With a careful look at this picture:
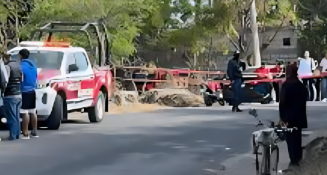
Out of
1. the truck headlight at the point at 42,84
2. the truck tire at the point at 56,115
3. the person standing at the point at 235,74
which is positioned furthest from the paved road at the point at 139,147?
the person standing at the point at 235,74

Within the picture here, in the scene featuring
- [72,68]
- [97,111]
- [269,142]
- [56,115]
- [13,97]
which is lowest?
[97,111]

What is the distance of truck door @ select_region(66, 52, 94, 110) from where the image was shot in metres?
15.5

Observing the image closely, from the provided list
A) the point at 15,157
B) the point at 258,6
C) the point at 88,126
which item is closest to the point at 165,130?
the point at 88,126

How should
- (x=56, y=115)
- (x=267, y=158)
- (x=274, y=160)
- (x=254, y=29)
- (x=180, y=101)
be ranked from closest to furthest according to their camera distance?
(x=267, y=158) < (x=274, y=160) < (x=56, y=115) < (x=180, y=101) < (x=254, y=29)

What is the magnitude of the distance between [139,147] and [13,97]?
2728 mm

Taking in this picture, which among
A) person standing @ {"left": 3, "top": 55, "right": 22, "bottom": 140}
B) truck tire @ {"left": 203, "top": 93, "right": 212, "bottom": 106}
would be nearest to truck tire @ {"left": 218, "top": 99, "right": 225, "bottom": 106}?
truck tire @ {"left": 203, "top": 93, "right": 212, "bottom": 106}

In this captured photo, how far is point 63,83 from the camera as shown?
1510 cm

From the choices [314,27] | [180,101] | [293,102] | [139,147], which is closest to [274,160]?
[293,102]

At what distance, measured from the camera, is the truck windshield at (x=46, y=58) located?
15.4 m

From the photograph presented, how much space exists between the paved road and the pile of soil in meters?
0.79

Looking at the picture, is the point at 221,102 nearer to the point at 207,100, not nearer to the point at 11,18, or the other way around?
the point at 207,100

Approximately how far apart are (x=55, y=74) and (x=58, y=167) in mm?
5435

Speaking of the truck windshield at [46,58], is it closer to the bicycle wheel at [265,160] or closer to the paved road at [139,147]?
the paved road at [139,147]

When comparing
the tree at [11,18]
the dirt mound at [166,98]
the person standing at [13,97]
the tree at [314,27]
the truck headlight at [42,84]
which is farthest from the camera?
the tree at [314,27]
